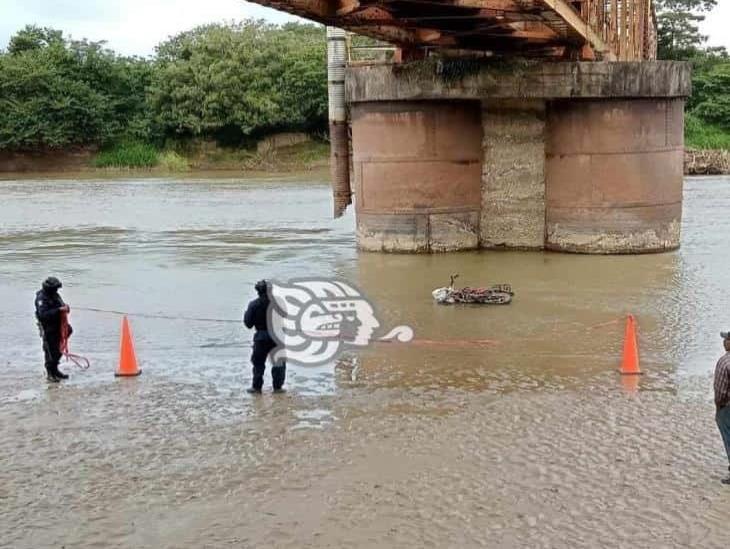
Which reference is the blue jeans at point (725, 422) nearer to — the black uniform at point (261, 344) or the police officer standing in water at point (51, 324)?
the black uniform at point (261, 344)

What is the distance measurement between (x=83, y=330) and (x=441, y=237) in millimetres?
8534

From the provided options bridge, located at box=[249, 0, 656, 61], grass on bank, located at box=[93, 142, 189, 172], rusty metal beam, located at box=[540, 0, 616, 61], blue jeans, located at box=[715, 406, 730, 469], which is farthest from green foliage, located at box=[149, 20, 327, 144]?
blue jeans, located at box=[715, 406, 730, 469]

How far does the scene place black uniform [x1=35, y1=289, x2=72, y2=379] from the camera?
34.7ft

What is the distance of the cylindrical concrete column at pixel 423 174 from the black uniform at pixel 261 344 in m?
10.3

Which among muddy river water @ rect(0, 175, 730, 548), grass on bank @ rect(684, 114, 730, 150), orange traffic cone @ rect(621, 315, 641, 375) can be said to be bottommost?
muddy river water @ rect(0, 175, 730, 548)

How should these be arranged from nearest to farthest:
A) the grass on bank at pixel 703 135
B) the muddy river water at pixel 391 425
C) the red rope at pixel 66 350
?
the muddy river water at pixel 391 425, the red rope at pixel 66 350, the grass on bank at pixel 703 135

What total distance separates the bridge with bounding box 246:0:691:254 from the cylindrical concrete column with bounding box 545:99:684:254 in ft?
0.06

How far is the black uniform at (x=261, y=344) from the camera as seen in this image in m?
9.84

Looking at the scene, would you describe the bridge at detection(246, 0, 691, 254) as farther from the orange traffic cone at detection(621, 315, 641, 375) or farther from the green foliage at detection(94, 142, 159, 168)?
the green foliage at detection(94, 142, 159, 168)

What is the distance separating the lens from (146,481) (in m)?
7.49

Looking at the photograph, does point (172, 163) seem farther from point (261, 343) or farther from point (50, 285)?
point (261, 343)

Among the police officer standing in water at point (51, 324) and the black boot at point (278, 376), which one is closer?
the black boot at point (278, 376)

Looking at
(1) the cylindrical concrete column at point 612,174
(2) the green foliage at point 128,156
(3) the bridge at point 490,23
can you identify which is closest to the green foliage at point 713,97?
(2) the green foliage at point 128,156

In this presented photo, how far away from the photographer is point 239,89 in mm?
61188
